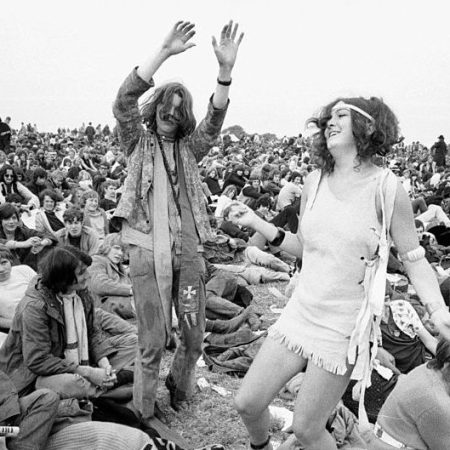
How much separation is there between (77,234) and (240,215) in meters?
4.07

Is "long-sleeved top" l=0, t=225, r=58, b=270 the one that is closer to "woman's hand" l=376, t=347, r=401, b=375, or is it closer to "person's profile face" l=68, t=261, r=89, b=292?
"person's profile face" l=68, t=261, r=89, b=292

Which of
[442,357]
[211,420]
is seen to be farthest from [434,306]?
[211,420]

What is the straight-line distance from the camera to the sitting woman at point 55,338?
10.6 feet

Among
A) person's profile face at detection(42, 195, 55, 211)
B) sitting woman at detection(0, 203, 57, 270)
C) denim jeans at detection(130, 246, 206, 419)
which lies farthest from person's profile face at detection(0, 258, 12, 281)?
person's profile face at detection(42, 195, 55, 211)

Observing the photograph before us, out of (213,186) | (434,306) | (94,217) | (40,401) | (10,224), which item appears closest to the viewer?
(434,306)

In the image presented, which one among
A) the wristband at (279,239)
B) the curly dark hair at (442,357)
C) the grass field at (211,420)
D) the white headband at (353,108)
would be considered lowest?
the grass field at (211,420)

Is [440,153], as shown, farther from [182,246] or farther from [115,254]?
[182,246]

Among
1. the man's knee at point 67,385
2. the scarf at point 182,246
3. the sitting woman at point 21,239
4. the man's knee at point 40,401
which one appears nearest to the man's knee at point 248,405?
the scarf at point 182,246

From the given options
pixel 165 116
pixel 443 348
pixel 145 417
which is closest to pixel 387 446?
pixel 443 348

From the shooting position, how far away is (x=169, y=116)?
313cm

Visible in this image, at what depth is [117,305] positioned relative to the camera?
524 cm

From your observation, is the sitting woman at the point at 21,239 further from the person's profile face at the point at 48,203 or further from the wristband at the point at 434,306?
the wristband at the point at 434,306

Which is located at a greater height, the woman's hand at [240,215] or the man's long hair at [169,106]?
the man's long hair at [169,106]

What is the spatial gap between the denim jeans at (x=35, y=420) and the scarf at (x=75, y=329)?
0.42m
